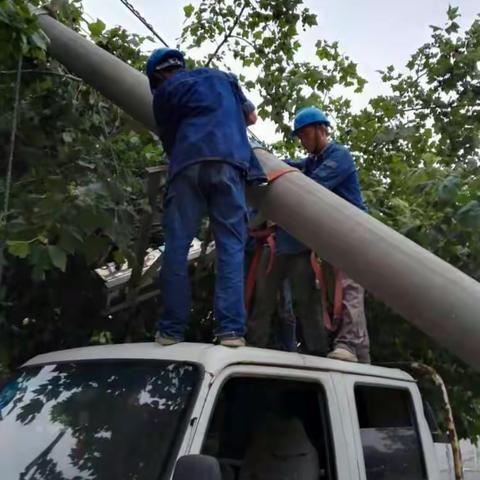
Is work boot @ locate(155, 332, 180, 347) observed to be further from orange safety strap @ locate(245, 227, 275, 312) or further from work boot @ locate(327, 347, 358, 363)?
orange safety strap @ locate(245, 227, 275, 312)

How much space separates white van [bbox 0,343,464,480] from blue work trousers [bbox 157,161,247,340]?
0.99 feet

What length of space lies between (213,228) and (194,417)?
3.88 feet

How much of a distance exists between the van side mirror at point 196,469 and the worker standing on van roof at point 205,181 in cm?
95

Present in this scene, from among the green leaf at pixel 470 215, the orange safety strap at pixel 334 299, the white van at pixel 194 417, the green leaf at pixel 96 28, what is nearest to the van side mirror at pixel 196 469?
the white van at pixel 194 417

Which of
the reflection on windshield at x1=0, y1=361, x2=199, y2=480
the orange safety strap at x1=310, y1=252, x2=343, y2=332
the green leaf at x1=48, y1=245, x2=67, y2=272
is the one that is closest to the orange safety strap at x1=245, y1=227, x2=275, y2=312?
the orange safety strap at x1=310, y1=252, x2=343, y2=332

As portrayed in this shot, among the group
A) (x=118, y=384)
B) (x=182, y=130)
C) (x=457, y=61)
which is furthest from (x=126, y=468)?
(x=457, y=61)

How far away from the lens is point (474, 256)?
17.8 ft

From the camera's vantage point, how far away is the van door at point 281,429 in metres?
3.19

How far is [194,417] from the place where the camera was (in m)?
2.75

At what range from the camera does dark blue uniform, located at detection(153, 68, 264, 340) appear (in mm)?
3459

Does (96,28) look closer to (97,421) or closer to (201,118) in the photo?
(201,118)

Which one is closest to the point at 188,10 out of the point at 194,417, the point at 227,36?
the point at 227,36

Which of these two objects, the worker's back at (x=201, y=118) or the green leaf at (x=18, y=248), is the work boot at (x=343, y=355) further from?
the green leaf at (x=18, y=248)

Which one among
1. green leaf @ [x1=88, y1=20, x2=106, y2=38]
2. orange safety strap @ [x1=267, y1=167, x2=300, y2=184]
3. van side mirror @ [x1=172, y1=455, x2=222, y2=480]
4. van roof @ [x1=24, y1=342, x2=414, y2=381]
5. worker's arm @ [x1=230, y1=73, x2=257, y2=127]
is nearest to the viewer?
van side mirror @ [x1=172, y1=455, x2=222, y2=480]
